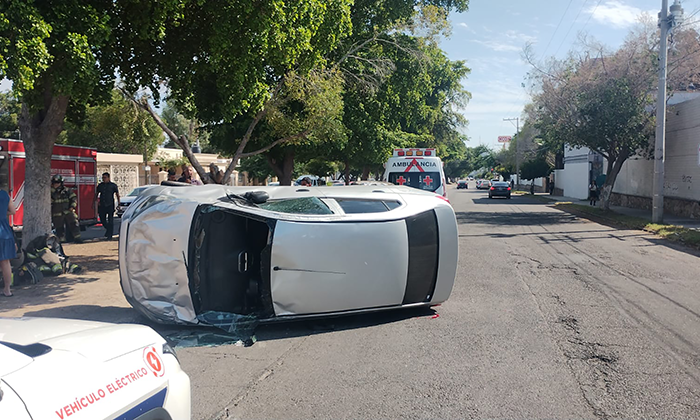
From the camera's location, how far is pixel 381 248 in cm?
630

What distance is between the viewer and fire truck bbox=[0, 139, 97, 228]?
1392 centimetres

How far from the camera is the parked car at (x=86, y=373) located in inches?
82.4

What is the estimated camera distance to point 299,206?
632 cm

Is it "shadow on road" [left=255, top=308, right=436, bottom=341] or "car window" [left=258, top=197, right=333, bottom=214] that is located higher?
"car window" [left=258, top=197, right=333, bottom=214]

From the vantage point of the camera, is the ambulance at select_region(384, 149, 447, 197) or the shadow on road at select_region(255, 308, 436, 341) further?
the ambulance at select_region(384, 149, 447, 197)

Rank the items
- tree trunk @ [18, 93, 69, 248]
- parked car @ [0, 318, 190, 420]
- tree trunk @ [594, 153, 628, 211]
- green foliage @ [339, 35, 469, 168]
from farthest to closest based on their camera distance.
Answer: tree trunk @ [594, 153, 628, 211] < green foliage @ [339, 35, 469, 168] < tree trunk @ [18, 93, 69, 248] < parked car @ [0, 318, 190, 420]

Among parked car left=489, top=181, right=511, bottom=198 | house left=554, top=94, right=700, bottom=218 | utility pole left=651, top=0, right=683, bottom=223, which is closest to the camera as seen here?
utility pole left=651, top=0, right=683, bottom=223

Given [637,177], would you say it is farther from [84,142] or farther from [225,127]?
[84,142]

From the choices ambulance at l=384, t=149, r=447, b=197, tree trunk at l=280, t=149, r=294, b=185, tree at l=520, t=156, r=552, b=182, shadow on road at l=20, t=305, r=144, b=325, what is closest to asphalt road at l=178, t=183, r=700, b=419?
shadow on road at l=20, t=305, r=144, b=325

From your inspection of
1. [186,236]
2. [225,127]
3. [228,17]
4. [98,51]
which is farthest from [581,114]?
[186,236]

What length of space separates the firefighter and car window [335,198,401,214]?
1036 cm

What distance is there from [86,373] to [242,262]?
4.12 metres

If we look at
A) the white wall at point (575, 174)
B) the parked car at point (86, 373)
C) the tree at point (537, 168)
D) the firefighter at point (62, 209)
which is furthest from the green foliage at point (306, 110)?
the tree at point (537, 168)

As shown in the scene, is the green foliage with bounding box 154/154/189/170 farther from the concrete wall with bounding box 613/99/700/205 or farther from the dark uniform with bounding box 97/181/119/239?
the concrete wall with bounding box 613/99/700/205
